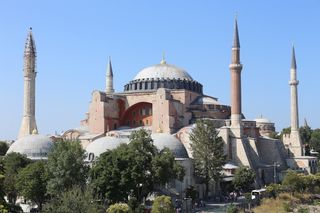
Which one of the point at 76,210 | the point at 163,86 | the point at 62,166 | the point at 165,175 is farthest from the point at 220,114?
the point at 76,210

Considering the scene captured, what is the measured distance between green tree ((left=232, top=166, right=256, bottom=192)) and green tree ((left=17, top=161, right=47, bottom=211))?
12.5 metres

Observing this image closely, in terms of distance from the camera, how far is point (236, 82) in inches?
1390

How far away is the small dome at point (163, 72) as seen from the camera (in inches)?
1543

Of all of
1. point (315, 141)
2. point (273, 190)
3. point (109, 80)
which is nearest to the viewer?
point (273, 190)

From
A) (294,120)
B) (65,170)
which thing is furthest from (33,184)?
(294,120)

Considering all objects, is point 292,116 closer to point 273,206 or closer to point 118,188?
point 273,206

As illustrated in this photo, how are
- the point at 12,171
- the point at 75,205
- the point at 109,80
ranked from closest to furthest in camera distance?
the point at 75,205 < the point at 12,171 < the point at 109,80

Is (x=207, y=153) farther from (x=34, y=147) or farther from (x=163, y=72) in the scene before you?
(x=163, y=72)

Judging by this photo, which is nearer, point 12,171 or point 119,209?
point 119,209

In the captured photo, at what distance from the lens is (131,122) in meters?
38.1

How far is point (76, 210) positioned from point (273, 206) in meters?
12.2

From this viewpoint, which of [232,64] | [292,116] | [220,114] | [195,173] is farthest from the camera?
[292,116]

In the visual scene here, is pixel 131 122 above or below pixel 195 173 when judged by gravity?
above

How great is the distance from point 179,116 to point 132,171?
15.1 metres
